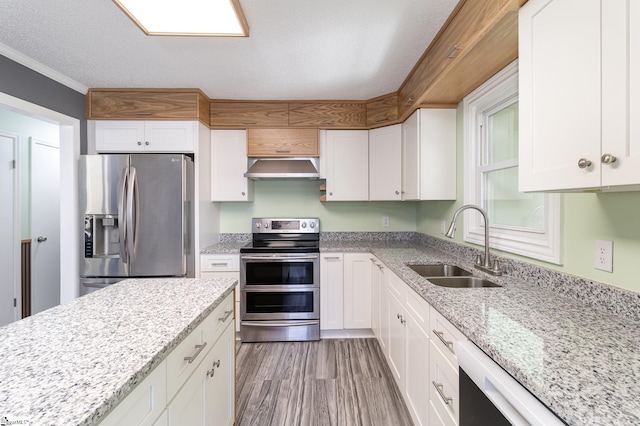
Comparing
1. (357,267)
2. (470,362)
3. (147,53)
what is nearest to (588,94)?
(470,362)

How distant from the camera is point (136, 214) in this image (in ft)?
7.80

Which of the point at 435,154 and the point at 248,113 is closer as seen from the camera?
the point at 435,154

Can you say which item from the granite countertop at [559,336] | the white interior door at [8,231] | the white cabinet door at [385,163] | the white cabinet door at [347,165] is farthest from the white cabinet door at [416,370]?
the white interior door at [8,231]

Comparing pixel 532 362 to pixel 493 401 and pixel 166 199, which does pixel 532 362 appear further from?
pixel 166 199

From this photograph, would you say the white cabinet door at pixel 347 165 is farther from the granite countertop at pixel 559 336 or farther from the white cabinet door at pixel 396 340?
the granite countertop at pixel 559 336

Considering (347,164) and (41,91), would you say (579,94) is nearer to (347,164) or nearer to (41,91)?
(347,164)

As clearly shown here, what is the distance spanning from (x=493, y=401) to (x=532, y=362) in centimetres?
15

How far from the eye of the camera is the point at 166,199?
2.41 metres

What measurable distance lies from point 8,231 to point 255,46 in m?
3.05

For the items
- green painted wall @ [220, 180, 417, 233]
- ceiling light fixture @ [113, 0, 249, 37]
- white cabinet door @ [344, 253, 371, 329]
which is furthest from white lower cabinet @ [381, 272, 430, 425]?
ceiling light fixture @ [113, 0, 249, 37]

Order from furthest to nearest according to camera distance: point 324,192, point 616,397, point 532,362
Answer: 1. point 324,192
2. point 532,362
3. point 616,397

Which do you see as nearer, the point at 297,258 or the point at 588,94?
the point at 588,94

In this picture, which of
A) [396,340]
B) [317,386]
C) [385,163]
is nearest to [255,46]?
[385,163]

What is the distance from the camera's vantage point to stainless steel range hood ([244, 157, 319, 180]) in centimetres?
280
